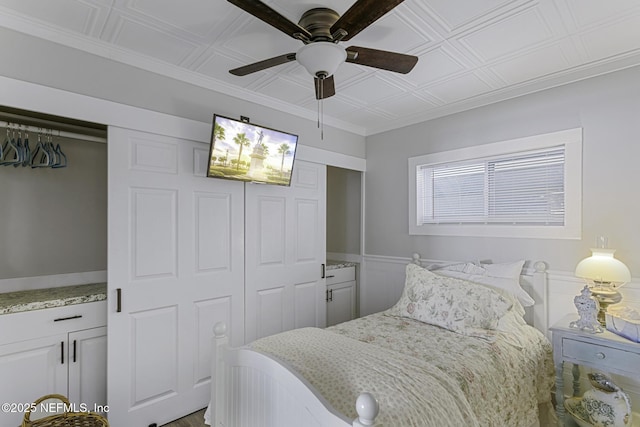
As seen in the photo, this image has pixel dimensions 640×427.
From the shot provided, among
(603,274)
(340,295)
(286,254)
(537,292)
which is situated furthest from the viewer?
(340,295)

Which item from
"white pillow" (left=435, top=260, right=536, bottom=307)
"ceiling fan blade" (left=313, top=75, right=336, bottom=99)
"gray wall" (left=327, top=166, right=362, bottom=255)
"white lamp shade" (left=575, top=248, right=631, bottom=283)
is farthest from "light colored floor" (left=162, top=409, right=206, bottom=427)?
"white lamp shade" (left=575, top=248, right=631, bottom=283)

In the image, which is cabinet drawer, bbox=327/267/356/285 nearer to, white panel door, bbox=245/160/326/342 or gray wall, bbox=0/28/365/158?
white panel door, bbox=245/160/326/342

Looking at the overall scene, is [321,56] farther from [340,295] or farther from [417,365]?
[340,295]

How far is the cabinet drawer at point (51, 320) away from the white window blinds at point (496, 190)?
2.92 metres

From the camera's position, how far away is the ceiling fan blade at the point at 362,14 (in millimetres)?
1333

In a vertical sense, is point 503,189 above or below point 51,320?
above

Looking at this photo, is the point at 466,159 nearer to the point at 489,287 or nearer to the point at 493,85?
the point at 493,85

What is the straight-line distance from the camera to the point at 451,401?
151 centimetres

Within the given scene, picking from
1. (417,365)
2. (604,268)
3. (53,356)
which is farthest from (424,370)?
(53,356)

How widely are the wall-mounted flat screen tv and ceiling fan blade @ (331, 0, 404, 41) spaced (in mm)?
1161

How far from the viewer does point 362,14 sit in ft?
4.66

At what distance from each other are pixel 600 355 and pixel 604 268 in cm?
55

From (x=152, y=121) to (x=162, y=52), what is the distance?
1.54 ft

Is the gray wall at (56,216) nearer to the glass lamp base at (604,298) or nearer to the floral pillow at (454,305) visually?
the floral pillow at (454,305)
